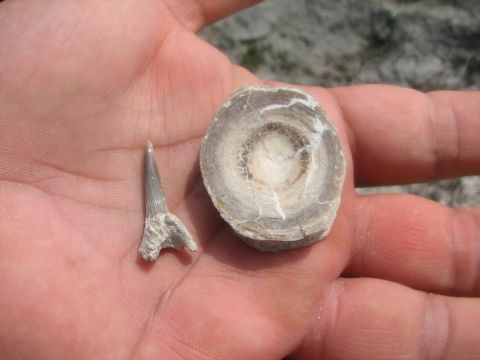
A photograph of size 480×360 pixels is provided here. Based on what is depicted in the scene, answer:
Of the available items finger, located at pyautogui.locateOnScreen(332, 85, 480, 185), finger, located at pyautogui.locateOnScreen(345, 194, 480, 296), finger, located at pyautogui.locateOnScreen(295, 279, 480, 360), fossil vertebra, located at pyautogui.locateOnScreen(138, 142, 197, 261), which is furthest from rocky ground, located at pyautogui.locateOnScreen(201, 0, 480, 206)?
fossil vertebra, located at pyautogui.locateOnScreen(138, 142, 197, 261)

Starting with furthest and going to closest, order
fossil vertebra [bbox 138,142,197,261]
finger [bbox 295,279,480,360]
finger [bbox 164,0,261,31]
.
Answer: finger [bbox 164,0,261,31] → finger [bbox 295,279,480,360] → fossil vertebra [bbox 138,142,197,261]

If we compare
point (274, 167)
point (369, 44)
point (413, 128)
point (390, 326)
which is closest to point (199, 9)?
point (274, 167)

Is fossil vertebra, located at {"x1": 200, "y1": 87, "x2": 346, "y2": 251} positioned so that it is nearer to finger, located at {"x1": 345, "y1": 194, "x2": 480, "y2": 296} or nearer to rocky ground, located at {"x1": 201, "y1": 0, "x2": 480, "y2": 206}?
finger, located at {"x1": 345, "y1": 194, "x2": 480, "y2": 296}

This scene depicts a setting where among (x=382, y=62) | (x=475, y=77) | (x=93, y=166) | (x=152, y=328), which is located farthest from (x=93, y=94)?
(x=475, y=77)

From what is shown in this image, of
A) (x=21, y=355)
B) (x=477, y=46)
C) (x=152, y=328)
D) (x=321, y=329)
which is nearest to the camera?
(x=21, y=355)

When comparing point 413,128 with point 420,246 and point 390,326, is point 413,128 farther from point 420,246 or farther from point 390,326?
point 390,326

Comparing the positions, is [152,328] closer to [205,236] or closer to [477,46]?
[205,236]
